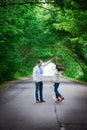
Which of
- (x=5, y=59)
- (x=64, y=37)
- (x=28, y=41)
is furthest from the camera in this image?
(x=28, y=41)

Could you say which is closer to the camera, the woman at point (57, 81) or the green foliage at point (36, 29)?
the woman at point (57, 81)

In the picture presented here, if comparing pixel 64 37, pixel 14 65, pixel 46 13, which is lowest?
pixel 14 65

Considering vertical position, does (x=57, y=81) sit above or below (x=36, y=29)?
below

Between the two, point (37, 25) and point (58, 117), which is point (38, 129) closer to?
point (58, 117)

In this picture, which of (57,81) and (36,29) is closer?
(57,81)

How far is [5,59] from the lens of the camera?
1355 inches

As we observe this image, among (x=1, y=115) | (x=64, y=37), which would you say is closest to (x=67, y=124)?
(x=1, y=115)

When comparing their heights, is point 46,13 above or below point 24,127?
above

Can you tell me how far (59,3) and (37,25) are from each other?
89.7 ft

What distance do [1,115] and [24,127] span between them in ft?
9.07

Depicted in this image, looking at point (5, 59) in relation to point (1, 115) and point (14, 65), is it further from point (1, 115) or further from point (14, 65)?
point (1, 115)

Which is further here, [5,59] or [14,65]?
[14,65]

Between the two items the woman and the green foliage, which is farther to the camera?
the green foliage

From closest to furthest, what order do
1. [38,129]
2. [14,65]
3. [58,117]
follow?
[38,129], [58,117], [14,65]
